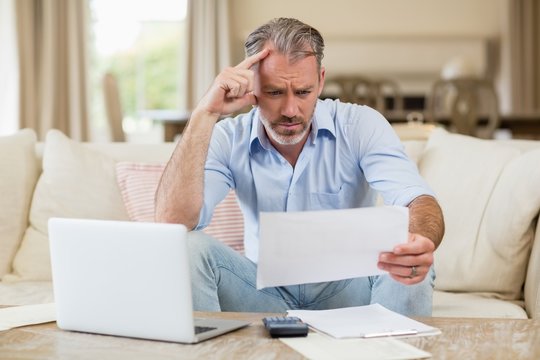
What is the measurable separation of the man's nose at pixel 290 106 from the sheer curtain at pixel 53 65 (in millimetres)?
4002

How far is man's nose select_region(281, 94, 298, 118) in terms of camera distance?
72.6 inches

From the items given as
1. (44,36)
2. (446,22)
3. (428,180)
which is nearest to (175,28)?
(44,36)

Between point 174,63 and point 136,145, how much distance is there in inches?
186

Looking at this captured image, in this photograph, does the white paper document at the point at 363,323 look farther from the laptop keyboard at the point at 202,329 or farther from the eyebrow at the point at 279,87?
the eyebrow at the point at 279,87

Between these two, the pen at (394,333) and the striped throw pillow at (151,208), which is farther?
the striped throw pillow at (151,208)

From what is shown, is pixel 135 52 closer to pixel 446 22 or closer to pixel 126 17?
pixel 126 17

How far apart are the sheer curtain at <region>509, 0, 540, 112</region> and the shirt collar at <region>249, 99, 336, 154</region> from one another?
5.76m

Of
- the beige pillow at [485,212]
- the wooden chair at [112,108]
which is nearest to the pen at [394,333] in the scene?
the beige pillow at [485,212]

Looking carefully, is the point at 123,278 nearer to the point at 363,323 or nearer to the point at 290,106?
the point at 363,323

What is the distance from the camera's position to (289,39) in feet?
6.11

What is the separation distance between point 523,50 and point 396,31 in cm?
109

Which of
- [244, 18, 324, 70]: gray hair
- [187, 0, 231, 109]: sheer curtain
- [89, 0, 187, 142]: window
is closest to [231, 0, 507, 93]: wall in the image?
[187, 0, 231, 109]: sheer curtain

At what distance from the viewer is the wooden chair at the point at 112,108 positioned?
4.67m

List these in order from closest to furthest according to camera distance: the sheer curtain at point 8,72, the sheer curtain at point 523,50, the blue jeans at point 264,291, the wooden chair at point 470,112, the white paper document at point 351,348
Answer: the white paper document at point 351,348 < the blue jeans at point 264,291 < the wooden chair at point 470,112 < the sheer curtain at point 8,72 < the sheer curtain at point 523,50
